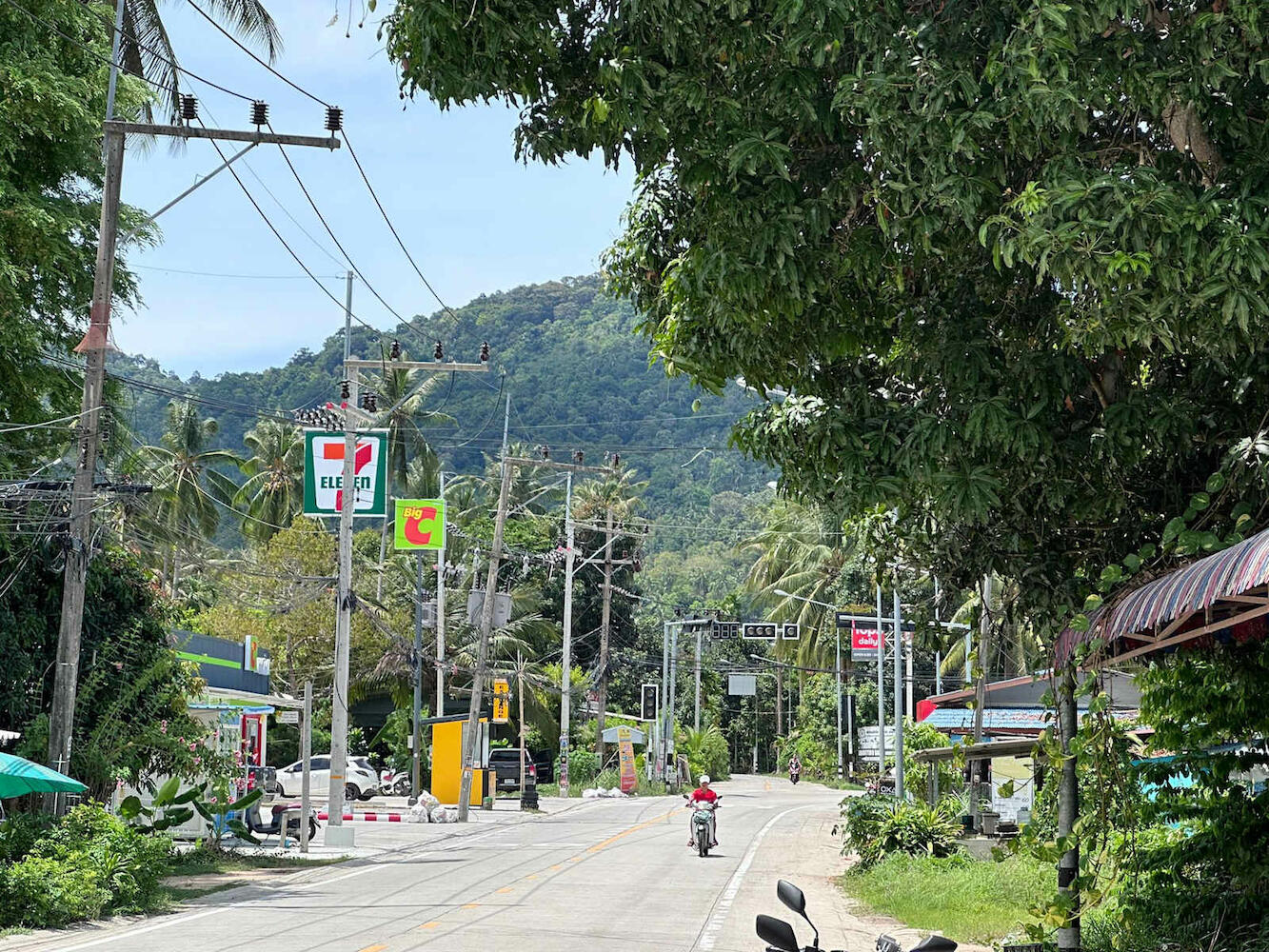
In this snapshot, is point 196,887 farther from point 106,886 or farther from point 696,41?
point 696,41

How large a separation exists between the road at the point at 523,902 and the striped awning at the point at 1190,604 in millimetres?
6443

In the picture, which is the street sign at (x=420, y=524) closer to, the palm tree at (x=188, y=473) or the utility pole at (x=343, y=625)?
the utility pole at (x=343, y=625)

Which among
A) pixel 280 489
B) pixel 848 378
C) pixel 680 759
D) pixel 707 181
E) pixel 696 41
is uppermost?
pixel 280 489

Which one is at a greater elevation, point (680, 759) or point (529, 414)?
point (529, 414)

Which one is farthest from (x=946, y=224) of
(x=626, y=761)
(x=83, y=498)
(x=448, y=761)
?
(x=626, y=761)

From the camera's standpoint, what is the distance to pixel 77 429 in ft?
62.0

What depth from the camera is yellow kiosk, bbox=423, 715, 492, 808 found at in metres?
45.1

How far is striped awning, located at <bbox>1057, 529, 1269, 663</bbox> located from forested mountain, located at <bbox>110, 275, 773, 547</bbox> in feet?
260

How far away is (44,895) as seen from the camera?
15945mm

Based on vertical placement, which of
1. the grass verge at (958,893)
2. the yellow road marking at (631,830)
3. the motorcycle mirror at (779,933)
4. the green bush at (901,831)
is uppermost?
the motorcycle mirror at (779,933)

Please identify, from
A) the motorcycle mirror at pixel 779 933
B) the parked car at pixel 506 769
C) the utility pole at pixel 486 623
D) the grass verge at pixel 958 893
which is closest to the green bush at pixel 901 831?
the grass verge at pixel 958 893

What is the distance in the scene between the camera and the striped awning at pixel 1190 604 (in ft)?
23.3

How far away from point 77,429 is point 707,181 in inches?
519

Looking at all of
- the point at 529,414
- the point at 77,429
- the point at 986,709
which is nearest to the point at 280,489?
the point at 986,709
